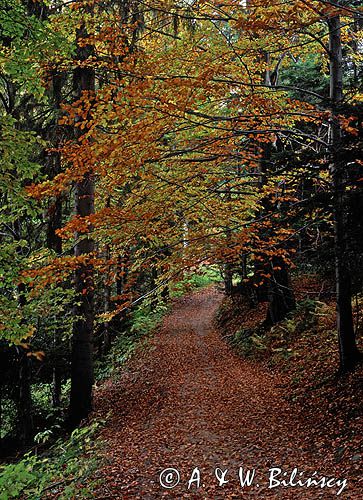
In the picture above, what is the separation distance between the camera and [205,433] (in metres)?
7.66

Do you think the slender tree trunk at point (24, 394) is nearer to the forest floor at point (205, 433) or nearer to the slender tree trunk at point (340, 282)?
the forest floor at point (205, 433)

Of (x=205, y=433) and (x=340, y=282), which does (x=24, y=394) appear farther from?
(x=340, y=282)

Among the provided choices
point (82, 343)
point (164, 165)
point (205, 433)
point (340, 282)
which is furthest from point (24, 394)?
point (340, 282)

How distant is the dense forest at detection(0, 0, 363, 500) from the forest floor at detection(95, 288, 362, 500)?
604 millimetres

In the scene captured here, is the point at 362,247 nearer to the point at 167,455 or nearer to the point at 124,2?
the point at 167,455

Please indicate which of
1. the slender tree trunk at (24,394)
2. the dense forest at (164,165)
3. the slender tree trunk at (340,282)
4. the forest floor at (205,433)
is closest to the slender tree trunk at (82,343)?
the dense forest at (164,165)

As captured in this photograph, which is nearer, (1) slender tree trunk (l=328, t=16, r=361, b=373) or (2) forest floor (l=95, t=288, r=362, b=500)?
(2) forest floor (l=95, t=288, r=362, b=500)

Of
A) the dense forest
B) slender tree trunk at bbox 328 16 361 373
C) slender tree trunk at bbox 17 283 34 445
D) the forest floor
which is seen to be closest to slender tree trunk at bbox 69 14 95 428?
the dense forest

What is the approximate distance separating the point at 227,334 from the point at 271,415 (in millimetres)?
8360

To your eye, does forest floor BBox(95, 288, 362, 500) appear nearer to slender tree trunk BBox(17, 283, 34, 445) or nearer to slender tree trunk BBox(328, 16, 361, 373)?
slender tree trunk BBox(328, 16, 361, 373)

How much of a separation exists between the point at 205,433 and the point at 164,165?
531 cm

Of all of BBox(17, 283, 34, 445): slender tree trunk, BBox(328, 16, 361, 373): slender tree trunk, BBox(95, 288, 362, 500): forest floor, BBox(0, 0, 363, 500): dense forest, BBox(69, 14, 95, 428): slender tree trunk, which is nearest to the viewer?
BBox(95, 288, 362, 500): forest floor

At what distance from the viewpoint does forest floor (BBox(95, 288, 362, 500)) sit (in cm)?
562

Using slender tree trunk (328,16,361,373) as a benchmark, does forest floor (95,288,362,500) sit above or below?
below
